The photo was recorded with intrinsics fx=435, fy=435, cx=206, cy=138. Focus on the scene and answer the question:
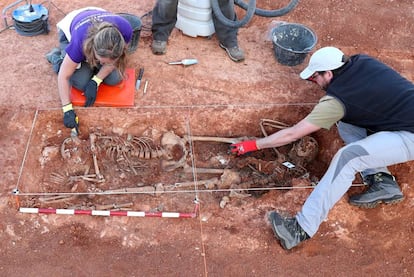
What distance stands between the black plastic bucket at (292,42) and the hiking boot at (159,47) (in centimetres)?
151

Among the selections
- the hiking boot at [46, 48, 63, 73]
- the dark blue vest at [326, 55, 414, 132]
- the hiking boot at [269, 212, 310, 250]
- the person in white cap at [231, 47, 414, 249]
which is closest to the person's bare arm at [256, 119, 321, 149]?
the person in white cap at [231, 47, 414, 249]

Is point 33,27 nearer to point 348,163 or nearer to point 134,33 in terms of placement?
point 134,33

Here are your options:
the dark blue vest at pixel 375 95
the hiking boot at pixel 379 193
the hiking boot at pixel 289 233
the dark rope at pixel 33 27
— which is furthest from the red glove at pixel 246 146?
the dark rope at pixel 33 27

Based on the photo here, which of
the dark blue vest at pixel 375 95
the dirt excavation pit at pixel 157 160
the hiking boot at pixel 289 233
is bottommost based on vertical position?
the dirt excavation pit at pixel 157 160

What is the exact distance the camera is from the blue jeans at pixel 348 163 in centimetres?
421

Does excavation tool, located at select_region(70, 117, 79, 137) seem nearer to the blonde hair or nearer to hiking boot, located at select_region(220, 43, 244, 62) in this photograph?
the blonde hair

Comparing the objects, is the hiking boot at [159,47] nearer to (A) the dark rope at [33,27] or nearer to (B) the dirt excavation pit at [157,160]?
(B) the dirt excavation pit at [157,160]

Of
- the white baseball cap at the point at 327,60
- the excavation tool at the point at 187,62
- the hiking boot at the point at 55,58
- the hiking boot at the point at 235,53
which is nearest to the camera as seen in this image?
the white baseball cap at the point at 327,60

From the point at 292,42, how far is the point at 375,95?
221cm

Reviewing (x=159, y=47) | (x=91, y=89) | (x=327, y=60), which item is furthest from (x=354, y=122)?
(x=91, y=89)

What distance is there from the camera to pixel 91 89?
5027 millimetres

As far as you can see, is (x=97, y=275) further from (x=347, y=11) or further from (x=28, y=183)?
(x=347, y=11)

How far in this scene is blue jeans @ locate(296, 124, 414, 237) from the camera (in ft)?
13.8

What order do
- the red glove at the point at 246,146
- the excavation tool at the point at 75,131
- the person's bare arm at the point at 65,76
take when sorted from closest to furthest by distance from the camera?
the person's bare arm at the point at 65,76
the red glove at the point at 246,146
the excavation tool at the point at 75,131
